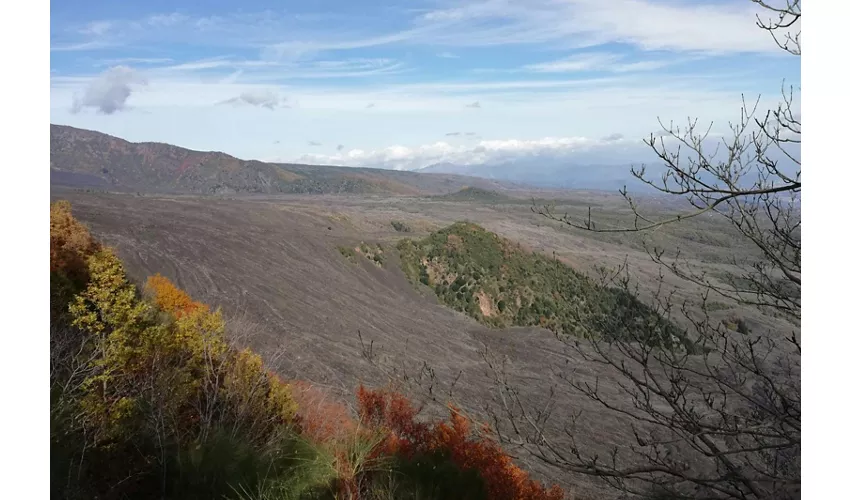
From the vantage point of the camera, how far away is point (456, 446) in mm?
10789

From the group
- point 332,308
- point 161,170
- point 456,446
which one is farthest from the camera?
point 161,170

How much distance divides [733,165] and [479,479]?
16.1 feet

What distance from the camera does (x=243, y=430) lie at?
8492mm

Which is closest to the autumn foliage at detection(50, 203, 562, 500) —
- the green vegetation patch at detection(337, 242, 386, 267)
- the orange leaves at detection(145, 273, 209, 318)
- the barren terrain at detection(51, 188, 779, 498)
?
the orange leaves at detection(145, 273, 209, 318)

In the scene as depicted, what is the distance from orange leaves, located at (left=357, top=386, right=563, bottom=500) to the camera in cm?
871

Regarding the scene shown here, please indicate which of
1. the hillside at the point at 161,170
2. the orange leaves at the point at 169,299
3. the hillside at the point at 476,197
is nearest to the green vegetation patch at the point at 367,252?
the orange leaves at the point at 169,299

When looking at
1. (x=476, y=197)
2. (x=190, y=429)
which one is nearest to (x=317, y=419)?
(x=190, y=429)

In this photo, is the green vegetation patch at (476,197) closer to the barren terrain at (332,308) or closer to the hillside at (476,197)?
the hillside at (476,197)

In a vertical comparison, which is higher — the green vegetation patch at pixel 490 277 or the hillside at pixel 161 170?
the hillside at pixel 161 170

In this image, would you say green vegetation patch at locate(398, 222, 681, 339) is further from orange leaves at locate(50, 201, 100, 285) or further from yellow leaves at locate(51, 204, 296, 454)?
yellow leaves at locate(51, 204, 296, 454)

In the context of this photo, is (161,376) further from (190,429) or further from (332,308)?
(332,308)

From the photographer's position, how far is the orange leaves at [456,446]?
343 inches

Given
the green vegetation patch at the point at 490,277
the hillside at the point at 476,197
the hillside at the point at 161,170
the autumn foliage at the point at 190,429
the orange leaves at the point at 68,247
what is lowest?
the green vegetation patch at the point at 490,277
